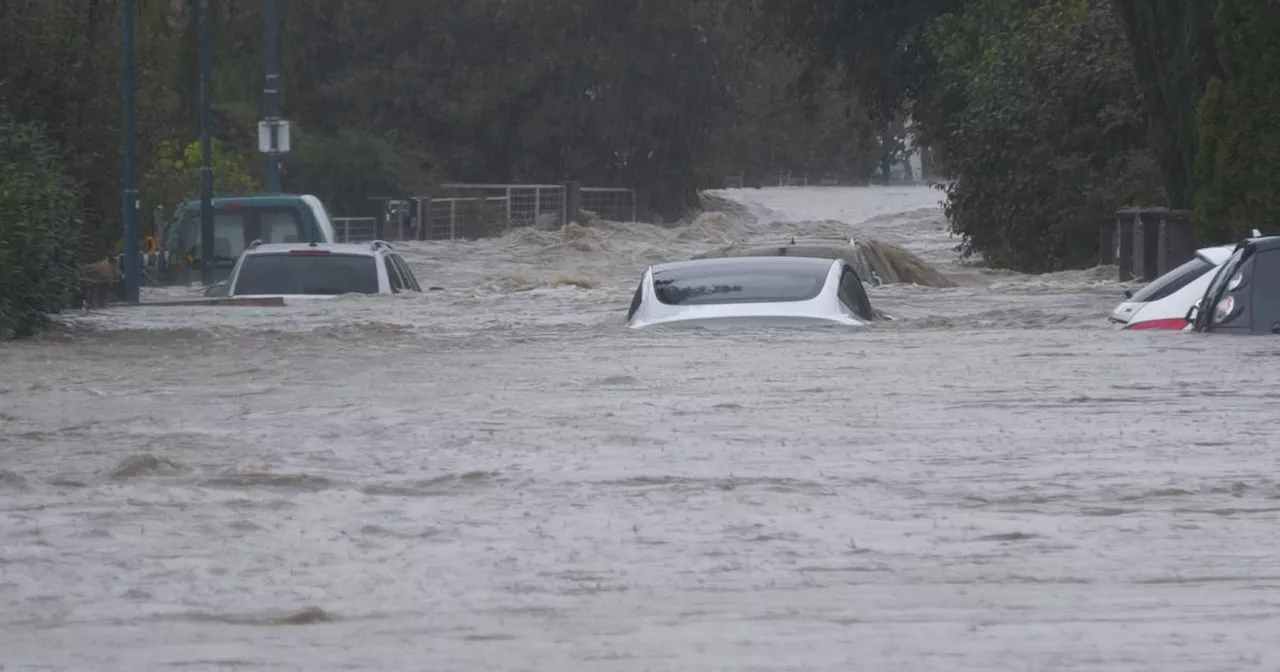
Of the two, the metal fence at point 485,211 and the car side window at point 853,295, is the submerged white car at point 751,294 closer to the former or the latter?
the car side window at point 853,295

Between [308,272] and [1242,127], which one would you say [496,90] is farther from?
[308,272]

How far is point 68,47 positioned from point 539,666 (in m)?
18.5

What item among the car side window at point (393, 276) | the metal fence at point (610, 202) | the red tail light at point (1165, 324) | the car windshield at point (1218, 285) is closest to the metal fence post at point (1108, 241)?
the car side window at point (393, 276)

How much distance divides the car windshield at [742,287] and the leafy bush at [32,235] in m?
4.83

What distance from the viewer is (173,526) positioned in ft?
26.6

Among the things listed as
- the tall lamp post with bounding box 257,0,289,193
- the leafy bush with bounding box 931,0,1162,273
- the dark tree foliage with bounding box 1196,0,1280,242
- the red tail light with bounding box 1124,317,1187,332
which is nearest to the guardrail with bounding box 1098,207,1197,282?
the dark tree foliage with bounding box 1196,0,1280,242

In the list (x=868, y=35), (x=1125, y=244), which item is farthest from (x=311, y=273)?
(x=868, y=35)

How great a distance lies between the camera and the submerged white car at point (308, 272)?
→ 20031 mm

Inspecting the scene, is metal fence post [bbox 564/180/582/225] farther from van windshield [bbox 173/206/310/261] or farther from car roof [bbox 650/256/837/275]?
car roof [bbox 650/256/837/275]

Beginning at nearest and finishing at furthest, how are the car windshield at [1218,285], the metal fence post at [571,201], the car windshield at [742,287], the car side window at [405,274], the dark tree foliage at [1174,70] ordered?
the car windshield at [1218,285] < the car windshield at [742,287] < the car side window at [405,274] < the dark tree foliage at [1174,70] < the metal fence post at [571,201]

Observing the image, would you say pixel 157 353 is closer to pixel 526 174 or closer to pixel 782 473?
pixel 782 473

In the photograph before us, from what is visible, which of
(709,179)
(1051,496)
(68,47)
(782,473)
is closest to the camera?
(1051,496)

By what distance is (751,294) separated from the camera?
50.6 ft

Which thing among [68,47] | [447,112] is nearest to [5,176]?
[68,47]
